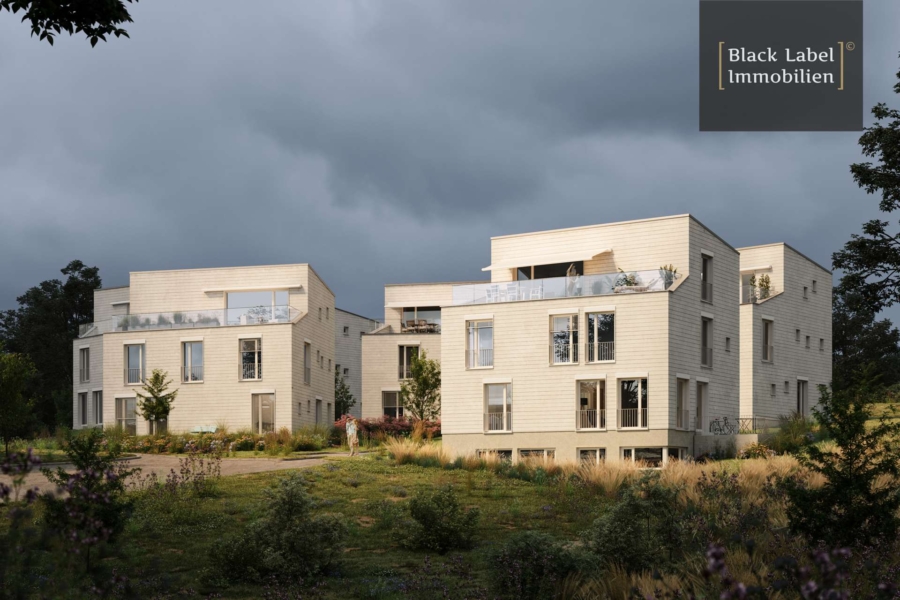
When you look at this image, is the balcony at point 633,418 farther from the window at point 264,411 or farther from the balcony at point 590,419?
the window at point 264,411

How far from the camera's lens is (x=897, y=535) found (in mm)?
12125

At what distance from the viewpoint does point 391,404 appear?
57844mm

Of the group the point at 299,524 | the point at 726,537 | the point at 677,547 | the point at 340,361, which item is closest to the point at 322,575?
the point at 299,524

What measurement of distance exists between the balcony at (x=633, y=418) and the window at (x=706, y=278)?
5397 mm

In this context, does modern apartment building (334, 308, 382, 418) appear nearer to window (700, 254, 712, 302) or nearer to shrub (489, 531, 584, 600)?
window (700, 254, 712, 302)

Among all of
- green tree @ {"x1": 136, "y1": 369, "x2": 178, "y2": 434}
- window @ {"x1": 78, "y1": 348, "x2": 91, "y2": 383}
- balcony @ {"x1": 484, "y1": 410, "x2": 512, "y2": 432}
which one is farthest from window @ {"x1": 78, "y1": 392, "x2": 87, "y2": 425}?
balcony @ {"x1": 484, "y1": 410, "x2": 512, "y2": 432}

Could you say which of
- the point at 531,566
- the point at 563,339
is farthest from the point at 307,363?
the point at 531,566

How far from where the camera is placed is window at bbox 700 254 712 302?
38.5 m

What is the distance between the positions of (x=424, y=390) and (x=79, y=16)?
3951 cm

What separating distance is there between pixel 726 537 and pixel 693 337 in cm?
2393

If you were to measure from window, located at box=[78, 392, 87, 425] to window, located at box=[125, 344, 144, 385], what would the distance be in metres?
7.60

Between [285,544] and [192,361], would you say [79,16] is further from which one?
[192,361]

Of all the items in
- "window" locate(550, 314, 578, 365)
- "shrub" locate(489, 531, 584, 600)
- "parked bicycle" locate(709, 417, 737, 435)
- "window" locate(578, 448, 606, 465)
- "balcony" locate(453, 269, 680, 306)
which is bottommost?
"window" locate(578, 448, 606, 465)

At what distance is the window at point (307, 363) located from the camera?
4938cm
